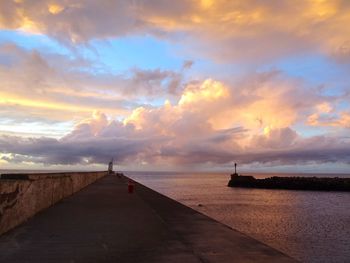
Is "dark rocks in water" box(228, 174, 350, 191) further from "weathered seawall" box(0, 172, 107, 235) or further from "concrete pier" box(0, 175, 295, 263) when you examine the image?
"concrete pier" box(0, 175, 295, 263)

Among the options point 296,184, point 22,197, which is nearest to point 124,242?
point 22,197

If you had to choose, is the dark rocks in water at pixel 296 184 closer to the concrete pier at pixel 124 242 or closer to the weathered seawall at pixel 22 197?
the weathered seawall at pixel 22 197

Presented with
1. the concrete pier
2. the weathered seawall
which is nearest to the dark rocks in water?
the weathered seawall

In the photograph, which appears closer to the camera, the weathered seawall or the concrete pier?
the concrete pier

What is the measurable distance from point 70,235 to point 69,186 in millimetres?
13088

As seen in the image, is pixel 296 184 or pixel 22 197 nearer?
pixel 22 197

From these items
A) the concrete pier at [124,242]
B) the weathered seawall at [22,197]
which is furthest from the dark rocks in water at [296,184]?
the concrete pier at [124,242]

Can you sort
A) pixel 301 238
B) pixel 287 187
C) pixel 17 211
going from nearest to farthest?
pixel 17 211
pixel 301 238
pixel 287 187

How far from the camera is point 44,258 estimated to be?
693 centimetres

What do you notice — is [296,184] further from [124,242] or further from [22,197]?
[124,242]

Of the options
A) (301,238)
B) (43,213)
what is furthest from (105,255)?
(301,238)

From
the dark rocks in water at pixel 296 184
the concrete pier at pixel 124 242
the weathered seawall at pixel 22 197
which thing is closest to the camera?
the concrete pier at pixel 124 242

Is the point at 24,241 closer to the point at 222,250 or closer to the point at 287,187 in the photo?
the point at 222,250

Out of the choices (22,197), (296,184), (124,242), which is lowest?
(124,242)
